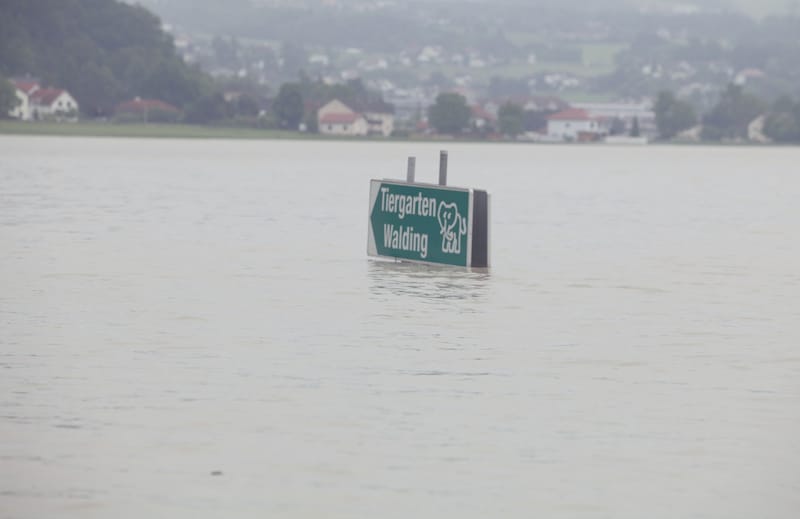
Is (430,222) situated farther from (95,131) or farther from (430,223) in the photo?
(95,131)

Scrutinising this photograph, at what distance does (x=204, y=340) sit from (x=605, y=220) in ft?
92.1

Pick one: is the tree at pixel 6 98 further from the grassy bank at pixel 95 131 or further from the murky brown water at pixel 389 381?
the murky brown water at pixel 389 381

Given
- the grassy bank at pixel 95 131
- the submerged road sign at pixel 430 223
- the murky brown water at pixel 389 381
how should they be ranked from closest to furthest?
1. the murky brown water at pixel 389 381
2. the submerged road sign at pixel 430 223
3. the grassy bank at pixel 95 131

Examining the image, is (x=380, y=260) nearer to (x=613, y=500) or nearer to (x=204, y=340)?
(x=204, y=340)

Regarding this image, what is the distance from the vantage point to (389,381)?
14.5 metres

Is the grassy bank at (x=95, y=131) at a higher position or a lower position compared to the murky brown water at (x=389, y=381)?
lower

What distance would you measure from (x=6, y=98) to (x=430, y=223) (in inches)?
6563

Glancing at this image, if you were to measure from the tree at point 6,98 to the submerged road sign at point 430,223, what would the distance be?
162 meters

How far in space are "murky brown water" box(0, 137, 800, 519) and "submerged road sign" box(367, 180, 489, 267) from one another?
50 centimetres

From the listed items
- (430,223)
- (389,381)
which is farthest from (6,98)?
(389,381)

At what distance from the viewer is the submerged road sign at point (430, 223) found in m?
25.5

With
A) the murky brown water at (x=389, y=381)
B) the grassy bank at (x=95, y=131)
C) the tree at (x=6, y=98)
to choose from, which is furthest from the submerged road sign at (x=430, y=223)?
the tree at (x=6, y=98)

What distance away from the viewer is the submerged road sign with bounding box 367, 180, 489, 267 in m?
25.5

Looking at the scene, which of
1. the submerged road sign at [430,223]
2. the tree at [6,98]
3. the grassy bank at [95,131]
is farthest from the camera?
the tree at [6,98]
